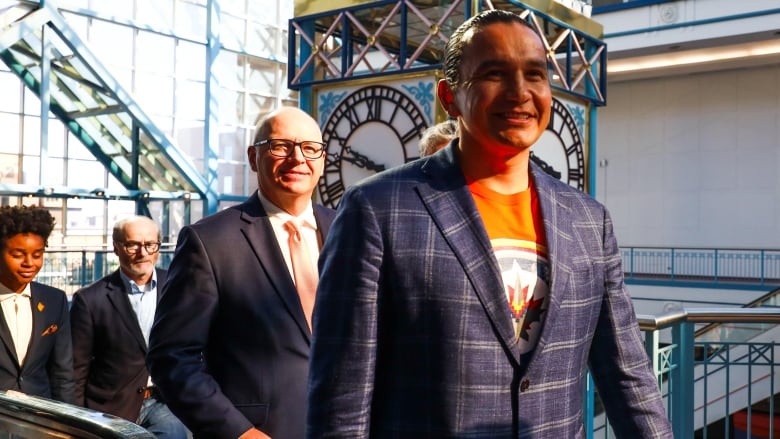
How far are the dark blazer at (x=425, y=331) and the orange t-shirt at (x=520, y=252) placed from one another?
0.09 ft

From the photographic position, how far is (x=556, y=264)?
58.2 inches

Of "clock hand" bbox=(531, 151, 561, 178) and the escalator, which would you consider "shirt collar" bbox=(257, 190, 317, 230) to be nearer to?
"clock hand" bbox=(531, 151, 561, 178)

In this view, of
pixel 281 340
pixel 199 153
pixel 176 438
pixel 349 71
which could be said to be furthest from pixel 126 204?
pixel 281 340

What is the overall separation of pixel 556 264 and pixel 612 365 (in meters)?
0.30

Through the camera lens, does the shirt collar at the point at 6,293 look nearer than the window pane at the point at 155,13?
Yes

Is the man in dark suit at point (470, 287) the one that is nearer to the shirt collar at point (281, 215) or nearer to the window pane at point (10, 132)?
the shirt collar at point (281, 215)

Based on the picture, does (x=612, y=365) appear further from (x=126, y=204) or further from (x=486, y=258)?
(x=126, y=204)

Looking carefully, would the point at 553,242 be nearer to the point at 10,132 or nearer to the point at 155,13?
the point at 10,132

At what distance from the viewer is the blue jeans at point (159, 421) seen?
3477 millimetres

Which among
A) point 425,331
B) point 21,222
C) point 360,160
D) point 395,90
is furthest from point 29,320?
point 425,331

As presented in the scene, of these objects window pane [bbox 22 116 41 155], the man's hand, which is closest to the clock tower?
the man's hand

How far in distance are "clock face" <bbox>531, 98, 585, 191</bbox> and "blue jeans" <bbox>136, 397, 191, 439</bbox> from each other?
2462 millimetres

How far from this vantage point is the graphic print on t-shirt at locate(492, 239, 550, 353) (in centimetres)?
147

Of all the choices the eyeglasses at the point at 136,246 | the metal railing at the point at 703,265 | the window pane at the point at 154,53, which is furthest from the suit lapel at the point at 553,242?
the metal railing at the point at 703,265
